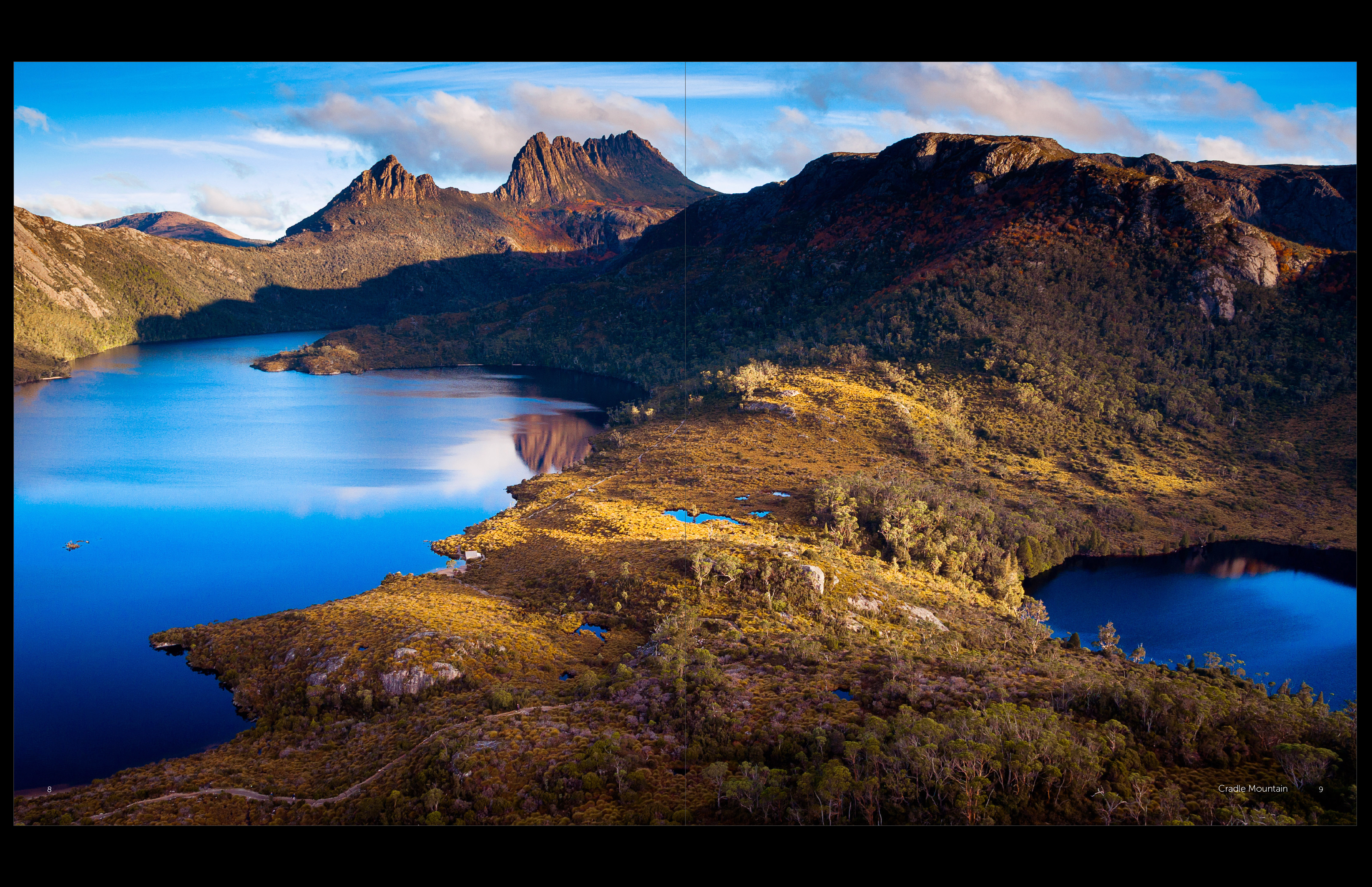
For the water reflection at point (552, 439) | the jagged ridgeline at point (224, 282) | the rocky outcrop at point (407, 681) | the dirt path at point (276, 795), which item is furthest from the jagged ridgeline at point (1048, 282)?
the dirt path at point (276, 795)

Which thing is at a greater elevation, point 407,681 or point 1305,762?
point 1305,762

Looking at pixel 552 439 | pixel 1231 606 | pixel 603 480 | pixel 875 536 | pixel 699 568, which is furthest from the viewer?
pixel 552 439

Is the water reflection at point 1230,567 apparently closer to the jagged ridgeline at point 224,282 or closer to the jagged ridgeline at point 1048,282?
the jagged ridgeline at point 1048,282

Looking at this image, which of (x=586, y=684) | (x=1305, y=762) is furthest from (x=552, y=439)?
(x=1305, y=762)

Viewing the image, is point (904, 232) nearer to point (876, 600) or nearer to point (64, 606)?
point (876, 600)

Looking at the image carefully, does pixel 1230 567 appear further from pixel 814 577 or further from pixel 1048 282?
pixel 1048 282

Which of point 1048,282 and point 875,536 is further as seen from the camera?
point 1048,282

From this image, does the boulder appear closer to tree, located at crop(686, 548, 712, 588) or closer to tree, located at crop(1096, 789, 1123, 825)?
tree, located at crop(686, 548, 712, 588)
